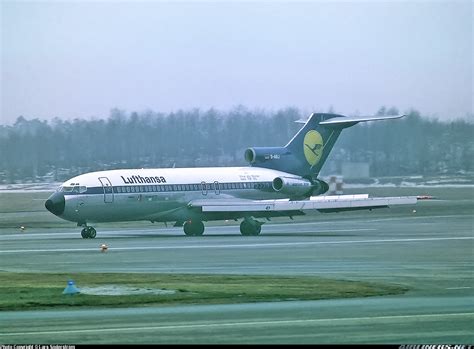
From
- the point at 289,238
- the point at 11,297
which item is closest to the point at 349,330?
the point at 11,297

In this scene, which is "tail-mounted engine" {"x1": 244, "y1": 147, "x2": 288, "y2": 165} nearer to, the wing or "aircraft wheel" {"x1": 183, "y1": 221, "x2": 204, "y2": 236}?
→ the wing

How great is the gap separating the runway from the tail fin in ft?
9.25

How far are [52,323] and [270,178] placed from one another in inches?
1460

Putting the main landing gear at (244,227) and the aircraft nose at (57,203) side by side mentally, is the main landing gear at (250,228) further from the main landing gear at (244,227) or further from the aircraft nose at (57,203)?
the aircraft nose at (57,203)

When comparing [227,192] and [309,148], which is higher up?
[309,148]

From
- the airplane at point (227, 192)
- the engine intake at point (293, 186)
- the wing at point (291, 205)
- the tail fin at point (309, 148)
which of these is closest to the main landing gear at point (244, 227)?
the airplane at point (227, 192)

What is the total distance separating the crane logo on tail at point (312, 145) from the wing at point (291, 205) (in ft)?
12.7

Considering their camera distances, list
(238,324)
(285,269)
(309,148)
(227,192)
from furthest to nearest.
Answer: (309,148) → (227,192) → (285,269) → (238,324)

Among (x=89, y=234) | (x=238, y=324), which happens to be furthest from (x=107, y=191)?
(x=238, y=324)

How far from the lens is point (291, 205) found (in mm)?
53656

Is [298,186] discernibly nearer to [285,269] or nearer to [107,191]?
[107,191]

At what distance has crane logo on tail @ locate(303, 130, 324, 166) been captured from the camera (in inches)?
2350

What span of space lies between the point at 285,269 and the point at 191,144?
27389 mm

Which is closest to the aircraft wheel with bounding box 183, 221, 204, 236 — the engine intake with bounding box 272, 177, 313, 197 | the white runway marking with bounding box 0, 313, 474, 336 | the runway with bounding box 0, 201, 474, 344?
the runway with bounding box 0, 201, 474, 344
